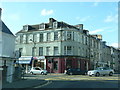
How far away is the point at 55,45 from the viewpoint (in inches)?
1887

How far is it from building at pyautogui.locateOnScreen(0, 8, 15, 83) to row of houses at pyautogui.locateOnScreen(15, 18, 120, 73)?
81.2ft

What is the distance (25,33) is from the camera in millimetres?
52156

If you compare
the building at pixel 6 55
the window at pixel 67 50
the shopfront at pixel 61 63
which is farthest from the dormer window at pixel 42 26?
the building at pixel 6 55

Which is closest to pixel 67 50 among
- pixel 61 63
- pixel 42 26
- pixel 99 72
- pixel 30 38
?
pixel 61 63

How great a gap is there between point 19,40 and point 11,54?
33645mm

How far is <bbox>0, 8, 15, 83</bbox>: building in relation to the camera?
18.2 metres

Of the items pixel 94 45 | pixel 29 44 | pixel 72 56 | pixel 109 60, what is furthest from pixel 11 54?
pixel 109 60

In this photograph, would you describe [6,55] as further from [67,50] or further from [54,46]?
[54,46]

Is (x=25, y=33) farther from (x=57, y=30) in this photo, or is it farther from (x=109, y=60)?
(x=109, y=60)

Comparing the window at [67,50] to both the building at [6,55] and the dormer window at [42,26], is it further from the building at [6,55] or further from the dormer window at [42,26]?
the building at [6,55]

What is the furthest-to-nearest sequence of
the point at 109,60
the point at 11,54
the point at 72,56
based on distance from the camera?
the point at 109,60 < the point at 72,56 < the point at 11,54

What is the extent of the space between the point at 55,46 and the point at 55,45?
238 mm

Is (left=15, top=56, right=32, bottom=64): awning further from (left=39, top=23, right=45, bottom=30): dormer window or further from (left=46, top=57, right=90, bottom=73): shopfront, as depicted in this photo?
(left=39, top=23, right=45, bottom=30): dormer window

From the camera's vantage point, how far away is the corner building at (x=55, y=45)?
46812 millimetres
